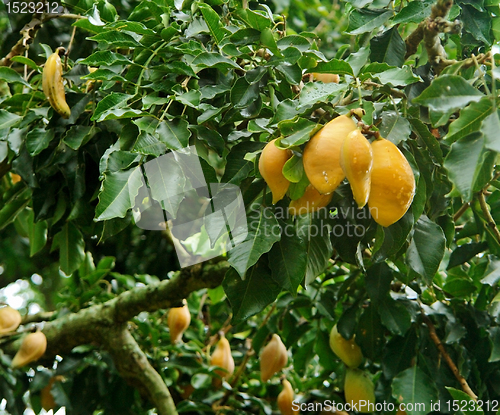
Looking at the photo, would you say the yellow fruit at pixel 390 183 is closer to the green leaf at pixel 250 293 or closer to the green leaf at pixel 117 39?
the green leaf at pixel 250 293

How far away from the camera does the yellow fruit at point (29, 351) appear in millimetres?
1356

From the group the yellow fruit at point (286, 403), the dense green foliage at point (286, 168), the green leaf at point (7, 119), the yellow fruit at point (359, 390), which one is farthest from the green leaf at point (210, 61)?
the yellow fruit at point (286, 403)

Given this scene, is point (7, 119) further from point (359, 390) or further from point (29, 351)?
point (359, 390)

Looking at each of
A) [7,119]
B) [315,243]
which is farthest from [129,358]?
[315,243]

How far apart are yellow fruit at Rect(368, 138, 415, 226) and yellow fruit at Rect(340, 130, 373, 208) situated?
18 millimetres

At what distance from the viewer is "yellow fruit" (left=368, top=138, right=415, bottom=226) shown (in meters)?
0.58

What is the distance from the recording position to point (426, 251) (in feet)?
2.50

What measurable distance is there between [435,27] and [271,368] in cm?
90

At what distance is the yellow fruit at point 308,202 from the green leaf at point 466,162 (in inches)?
7.3

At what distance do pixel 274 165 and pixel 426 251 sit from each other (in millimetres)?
284

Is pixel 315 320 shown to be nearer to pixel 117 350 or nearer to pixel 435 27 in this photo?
pixel 117 350

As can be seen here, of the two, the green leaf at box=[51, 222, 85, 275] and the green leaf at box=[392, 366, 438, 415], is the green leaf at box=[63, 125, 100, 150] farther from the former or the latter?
the green leaf at box=[392, 366, 438, 415]

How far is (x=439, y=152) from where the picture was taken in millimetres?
709

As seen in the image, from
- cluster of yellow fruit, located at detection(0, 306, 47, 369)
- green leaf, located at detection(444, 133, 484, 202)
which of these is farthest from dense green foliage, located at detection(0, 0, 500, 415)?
cluster of yellow fruit, located at detection(0, 306, 47, 369)
